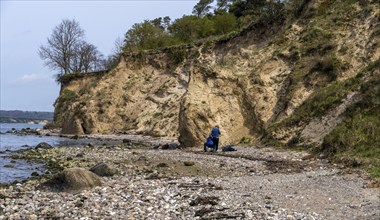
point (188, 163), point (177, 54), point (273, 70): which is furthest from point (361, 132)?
point (177, 54)

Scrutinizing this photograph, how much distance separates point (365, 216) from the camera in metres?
10.4

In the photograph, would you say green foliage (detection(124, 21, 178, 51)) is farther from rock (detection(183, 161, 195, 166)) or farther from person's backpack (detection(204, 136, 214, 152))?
rock (detection(183, 161, 195, 166))

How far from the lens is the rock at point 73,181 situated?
1622 centimetres

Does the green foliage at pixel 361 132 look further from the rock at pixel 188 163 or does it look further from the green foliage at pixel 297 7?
the green foliage at pixel 297 7

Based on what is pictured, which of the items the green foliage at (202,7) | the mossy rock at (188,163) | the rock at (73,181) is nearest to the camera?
the rock at (73,181)

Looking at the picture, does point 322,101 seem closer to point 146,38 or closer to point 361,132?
point 361,132

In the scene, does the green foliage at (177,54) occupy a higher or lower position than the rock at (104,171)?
higher

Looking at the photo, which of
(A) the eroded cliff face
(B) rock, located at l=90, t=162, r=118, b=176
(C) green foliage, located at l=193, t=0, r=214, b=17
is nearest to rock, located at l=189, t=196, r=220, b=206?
(B) rock, located at l=90, t=162, r=118, b=176

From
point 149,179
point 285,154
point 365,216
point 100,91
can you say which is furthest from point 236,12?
point 365,216

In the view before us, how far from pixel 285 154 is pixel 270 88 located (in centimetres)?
1108

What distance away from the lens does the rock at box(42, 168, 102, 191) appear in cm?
1622

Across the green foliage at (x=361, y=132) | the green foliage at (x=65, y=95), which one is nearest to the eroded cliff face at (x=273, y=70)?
the green foliage at (x=361, y=132)

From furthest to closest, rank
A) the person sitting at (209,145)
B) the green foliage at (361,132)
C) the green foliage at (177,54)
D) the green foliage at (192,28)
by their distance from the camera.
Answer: the green foliage at (192,28) < the green foliage at (177,54) < the person sitting at (209,145) < the green foliage at (361,132)

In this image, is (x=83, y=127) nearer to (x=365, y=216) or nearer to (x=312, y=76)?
(x=312, y=76)
